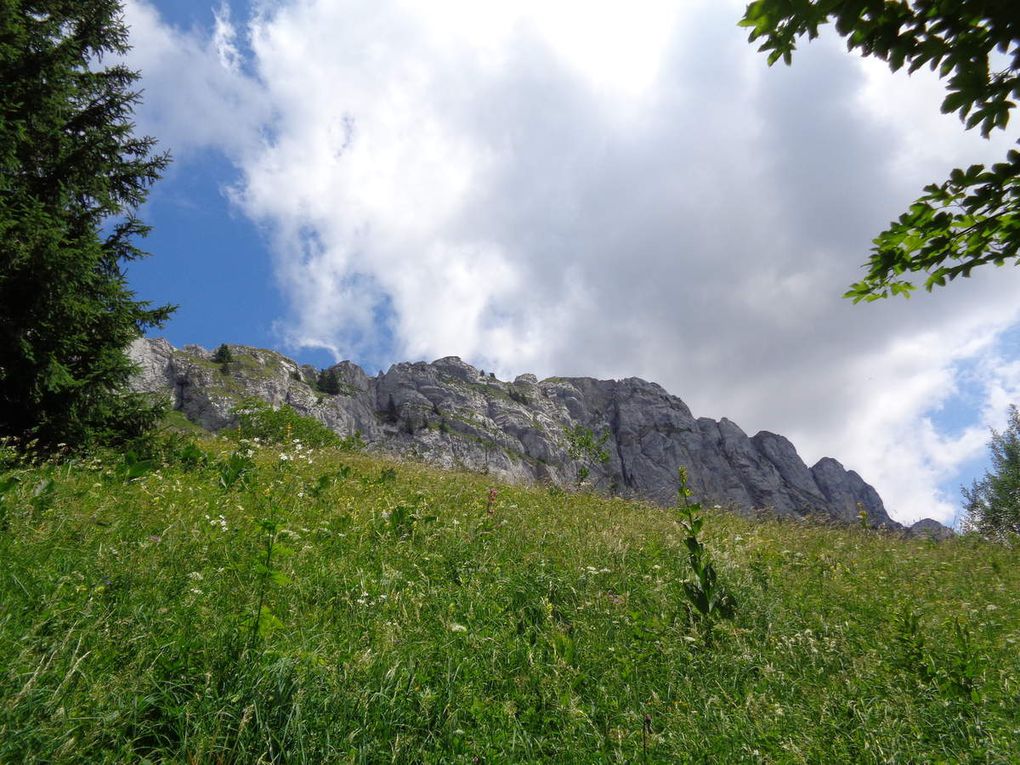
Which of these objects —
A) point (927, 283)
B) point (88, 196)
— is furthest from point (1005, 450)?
point (88, 196)

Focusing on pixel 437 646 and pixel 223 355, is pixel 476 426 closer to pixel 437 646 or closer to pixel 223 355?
pixel 223 355

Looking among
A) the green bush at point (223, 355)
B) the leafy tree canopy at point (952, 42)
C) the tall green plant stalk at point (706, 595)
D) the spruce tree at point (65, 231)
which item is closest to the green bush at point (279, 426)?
the spruce tree at point (65, 231)

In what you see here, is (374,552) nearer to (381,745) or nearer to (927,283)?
(381,745)

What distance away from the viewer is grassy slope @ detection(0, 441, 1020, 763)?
109 inches

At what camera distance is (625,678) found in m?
4.09

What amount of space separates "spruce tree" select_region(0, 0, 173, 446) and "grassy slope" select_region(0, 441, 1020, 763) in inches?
99.9

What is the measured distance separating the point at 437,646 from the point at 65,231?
979cm

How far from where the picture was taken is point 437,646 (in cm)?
407

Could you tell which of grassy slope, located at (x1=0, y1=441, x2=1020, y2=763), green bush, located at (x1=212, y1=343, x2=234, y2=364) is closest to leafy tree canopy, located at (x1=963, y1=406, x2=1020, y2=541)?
grassy slope, located at (x1=0, y1=441, x2=1020, y2=763)

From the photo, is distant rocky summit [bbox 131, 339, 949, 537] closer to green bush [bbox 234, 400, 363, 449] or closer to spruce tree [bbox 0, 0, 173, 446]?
green bush [bbox 234, 400, 363, 449]

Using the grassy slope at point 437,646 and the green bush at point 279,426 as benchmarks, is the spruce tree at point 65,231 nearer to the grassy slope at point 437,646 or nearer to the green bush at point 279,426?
Result: the grassy slope at point 437,646

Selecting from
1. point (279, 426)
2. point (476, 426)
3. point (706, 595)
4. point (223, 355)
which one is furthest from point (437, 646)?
point (223, 355)

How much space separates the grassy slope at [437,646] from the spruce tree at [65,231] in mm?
2537

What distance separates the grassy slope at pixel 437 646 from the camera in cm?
277
